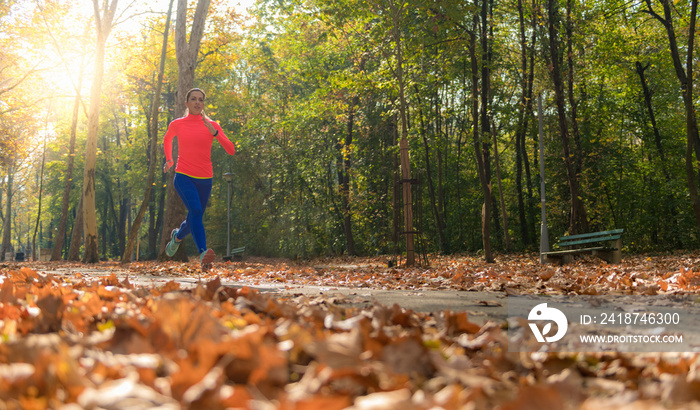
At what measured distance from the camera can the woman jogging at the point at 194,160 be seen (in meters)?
6.97

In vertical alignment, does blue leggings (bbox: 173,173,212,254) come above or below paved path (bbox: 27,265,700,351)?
above

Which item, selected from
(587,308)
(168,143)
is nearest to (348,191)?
(168,143)

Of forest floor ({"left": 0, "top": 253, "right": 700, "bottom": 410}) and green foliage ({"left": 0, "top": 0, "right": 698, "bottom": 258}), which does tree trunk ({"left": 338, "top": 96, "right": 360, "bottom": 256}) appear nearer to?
green foliage ({"left": 0, "top": 0, "right": 698, "bottom": 258})

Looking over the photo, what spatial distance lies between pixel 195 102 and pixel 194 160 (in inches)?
31.7

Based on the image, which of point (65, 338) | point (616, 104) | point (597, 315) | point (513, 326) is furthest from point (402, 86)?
point (616, 104)

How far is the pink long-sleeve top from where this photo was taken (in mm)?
7008

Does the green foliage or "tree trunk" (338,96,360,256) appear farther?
"tree trunk" (338,96,360,256)

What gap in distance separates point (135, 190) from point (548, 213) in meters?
28.8

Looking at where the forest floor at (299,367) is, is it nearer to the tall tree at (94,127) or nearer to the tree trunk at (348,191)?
the tall tree at (94,127)

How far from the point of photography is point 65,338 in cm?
163

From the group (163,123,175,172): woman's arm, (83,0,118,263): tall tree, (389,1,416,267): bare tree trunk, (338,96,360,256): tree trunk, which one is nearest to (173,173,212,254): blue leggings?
(163,123,175,172): woman's arm

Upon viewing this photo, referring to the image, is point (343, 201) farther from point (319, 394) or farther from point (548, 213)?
point (319, 394)

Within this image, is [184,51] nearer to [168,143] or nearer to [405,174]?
[405,174]

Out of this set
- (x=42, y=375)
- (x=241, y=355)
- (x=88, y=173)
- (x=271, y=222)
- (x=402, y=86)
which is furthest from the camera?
(x=271, y=222)
